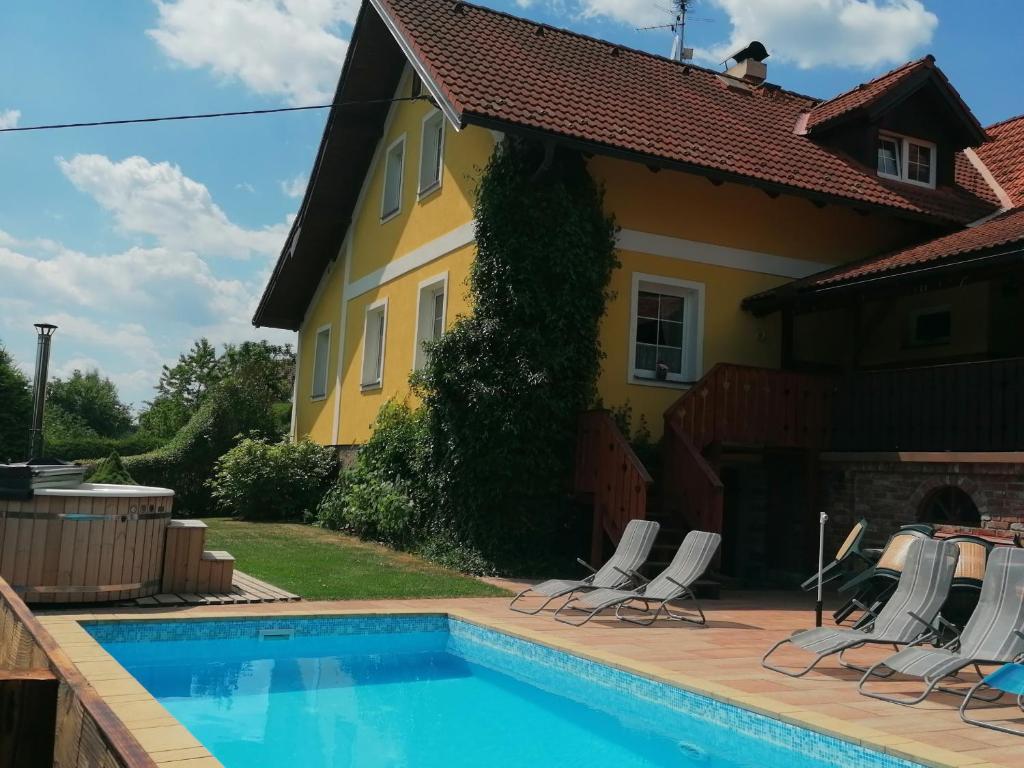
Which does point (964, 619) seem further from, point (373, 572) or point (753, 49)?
point (753, 49)

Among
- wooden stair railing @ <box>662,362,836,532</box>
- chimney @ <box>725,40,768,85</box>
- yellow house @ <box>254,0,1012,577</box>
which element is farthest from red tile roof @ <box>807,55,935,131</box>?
wooden stair railing @ <box>662,362,836,532</box>

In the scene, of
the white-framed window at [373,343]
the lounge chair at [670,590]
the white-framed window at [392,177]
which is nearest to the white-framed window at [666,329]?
the lounge chair at [670,590]

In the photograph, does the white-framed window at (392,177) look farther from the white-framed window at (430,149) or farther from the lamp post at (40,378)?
the lamp post at (40,378)

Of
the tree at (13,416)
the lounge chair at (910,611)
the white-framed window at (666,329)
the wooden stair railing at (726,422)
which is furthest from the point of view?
the tree at (13,416)

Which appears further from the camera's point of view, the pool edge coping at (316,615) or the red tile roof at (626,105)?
the red tile roof at (626,105)

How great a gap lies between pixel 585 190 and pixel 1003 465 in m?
6.47

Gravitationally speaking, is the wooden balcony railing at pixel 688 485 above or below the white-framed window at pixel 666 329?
below

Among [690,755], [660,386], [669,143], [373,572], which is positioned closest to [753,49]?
[669,143]

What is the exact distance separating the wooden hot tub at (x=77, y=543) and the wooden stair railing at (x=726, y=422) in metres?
6.57

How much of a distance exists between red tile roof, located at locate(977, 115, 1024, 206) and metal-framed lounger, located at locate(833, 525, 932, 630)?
9711 mm

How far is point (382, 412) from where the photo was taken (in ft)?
55.0

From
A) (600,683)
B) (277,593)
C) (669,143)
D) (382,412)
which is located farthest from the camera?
(382,412)

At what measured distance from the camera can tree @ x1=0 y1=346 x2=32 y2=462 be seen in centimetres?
2333

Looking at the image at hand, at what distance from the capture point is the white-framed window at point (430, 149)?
678 inches
